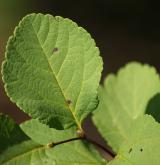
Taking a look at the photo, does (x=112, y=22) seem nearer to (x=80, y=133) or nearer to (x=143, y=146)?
(x=80, y=133)

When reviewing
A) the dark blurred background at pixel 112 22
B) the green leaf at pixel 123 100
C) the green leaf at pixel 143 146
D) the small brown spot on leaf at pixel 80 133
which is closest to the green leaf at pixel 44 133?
the small brown spot on leaf at pixel 80 133

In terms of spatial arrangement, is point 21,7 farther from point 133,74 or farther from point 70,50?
point 70,50

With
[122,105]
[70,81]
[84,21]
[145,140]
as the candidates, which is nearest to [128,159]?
[145,140]

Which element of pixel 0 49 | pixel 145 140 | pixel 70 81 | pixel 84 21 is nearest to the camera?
pixel 145 140

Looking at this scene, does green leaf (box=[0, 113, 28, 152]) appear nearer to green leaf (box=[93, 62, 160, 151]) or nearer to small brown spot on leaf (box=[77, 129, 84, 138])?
small brown spot on leaf (box=[77, 129, 84, 138])

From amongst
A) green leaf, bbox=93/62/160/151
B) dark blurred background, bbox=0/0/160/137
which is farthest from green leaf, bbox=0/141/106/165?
dark blurred background, bbox=0/0/160/137

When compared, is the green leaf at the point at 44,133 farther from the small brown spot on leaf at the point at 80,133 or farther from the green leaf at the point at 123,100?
the green leaf at the point at 123,100

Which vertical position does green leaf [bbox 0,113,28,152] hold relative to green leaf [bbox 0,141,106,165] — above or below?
above
